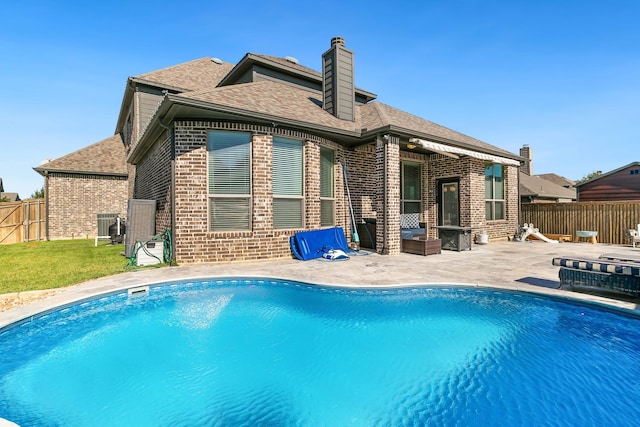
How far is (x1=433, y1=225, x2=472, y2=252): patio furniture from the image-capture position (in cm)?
1036

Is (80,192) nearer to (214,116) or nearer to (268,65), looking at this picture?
(268,65)

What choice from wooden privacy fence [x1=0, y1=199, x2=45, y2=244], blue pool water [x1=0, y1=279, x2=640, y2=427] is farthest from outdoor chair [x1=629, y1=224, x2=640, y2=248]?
wooden privacy fence [x1=0, y1=199, x2=45, y2=244]

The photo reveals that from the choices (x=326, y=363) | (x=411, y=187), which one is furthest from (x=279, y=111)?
(x=326, y=363)

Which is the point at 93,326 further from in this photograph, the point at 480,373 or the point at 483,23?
the point at 483,23

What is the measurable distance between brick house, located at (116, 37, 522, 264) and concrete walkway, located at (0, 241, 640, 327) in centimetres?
103

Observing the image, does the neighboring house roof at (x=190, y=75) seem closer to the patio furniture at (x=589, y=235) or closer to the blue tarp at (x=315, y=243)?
the blue tarp at (x=315, y=243)

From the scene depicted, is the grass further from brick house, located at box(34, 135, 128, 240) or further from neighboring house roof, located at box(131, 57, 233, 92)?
neighboring house roof, located at box(131, 57, 233, 92)

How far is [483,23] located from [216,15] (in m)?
8.79

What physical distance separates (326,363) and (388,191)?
6.66 m

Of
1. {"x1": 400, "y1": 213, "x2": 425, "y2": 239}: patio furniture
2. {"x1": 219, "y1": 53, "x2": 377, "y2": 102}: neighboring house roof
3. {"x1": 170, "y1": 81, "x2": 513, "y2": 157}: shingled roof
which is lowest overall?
{"x1": 400, "y1": 213, "x2": 425, "y2": 239}: patio furniture

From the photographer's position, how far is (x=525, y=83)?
40.4ft

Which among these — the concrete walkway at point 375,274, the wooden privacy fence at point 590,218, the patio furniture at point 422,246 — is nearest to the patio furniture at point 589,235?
the wooden privacy fence at point 590,218

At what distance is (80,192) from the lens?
1720cm

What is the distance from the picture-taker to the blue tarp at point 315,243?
8684 millimetres
